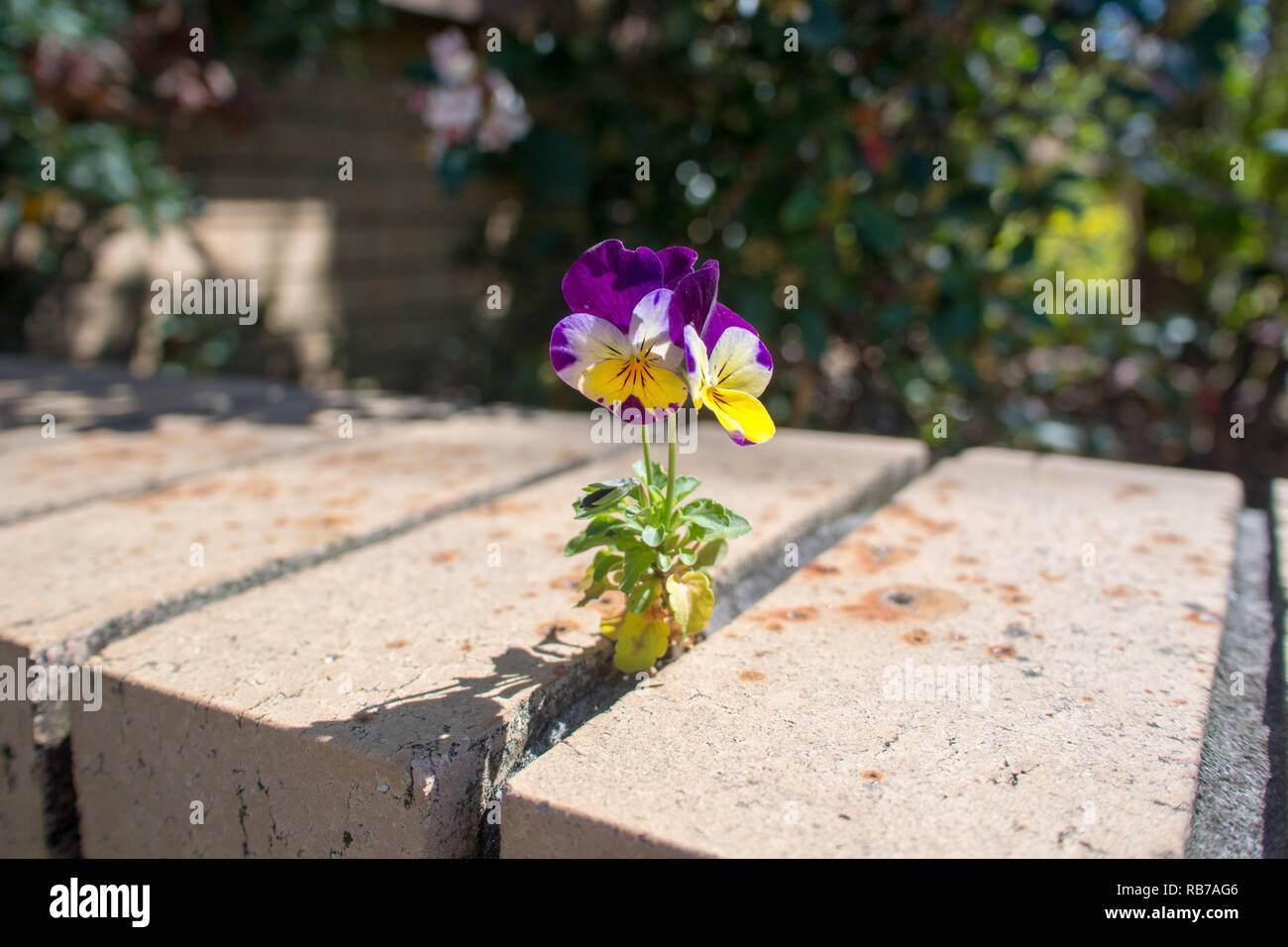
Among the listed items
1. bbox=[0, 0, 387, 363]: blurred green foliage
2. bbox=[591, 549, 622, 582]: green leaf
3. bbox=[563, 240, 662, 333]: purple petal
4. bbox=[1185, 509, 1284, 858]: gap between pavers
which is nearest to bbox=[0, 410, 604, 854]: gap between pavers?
bbox=[591, 549, 622, 582]: green leaf

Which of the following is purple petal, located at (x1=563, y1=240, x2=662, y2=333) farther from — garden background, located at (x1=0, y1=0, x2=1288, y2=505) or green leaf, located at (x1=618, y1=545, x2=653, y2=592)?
garden background, located at (x1=0, y1=0, x2=1288, y2=505)

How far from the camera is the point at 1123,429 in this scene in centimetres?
376

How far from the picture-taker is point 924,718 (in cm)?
82

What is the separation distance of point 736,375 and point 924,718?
1.06ft

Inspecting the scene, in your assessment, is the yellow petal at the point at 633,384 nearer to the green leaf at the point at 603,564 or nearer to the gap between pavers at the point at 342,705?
the green leaf at the point at 603,564

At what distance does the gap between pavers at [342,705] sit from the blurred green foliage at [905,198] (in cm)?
159

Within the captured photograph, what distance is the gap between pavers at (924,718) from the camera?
678 mm

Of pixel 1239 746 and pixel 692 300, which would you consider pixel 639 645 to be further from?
pixel 1239 746

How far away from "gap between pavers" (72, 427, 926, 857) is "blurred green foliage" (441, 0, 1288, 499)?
62.5 inches

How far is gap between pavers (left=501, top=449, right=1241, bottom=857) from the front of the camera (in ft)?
2.22

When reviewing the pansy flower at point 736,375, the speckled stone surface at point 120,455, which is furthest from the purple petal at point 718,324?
the speckled stone surface at point 120,455

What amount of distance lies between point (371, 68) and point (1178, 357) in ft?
11.8
